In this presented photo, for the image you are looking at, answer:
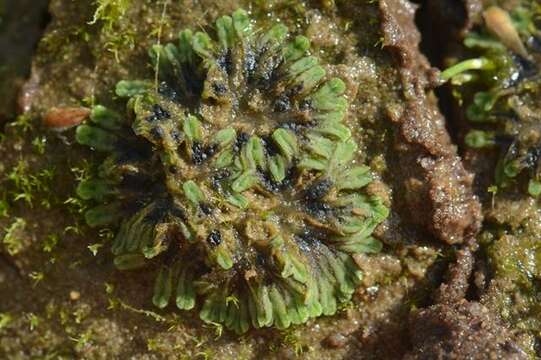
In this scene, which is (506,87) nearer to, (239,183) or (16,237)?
(239,183)

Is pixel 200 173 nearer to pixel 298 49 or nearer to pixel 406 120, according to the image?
pixel 298 49

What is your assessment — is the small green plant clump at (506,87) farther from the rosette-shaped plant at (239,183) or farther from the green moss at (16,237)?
the green moss at (16,237)

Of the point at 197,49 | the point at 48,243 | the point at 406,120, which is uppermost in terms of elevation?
the point at 197,49

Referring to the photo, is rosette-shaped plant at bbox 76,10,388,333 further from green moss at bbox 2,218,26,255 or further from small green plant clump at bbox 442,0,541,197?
small green plant clump at bbox 442,0,541,197

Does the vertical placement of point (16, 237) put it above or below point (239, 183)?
below

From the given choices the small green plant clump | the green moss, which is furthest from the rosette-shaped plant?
the small green plant clump

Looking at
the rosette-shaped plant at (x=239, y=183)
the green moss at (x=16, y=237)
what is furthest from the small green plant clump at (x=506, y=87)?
the green moss at (x=16, y=237)

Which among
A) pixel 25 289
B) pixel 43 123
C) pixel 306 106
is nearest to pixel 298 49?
pixel 306 106

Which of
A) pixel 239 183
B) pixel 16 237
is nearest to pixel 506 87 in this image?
pixel 239 183
